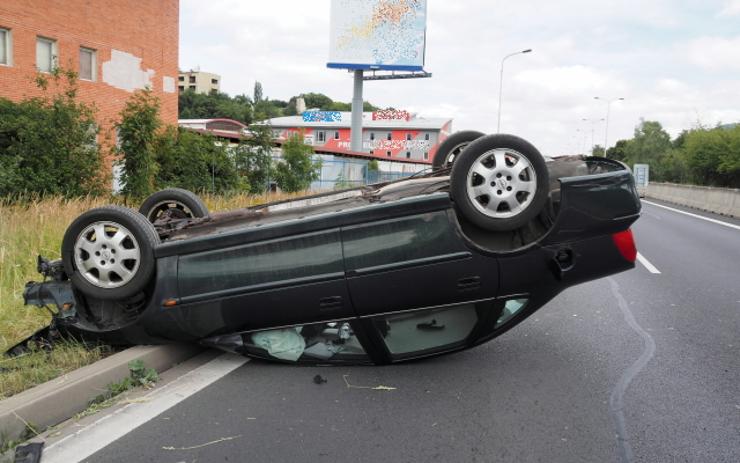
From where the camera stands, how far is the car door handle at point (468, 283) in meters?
4.46

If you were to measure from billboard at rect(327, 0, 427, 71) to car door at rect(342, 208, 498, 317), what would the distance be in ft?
164

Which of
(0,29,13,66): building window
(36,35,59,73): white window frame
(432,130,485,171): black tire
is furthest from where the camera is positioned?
(36,35,59,73): white window frame

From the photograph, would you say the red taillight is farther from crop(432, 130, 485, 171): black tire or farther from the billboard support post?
the billboard support post

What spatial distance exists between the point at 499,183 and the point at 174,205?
9.91 ft

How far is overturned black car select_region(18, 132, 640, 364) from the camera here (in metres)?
4.43

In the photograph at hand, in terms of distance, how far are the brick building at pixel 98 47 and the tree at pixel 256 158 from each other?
4.81 metres

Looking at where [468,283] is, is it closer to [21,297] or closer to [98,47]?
[21,297]

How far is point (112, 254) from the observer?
15.1 ft

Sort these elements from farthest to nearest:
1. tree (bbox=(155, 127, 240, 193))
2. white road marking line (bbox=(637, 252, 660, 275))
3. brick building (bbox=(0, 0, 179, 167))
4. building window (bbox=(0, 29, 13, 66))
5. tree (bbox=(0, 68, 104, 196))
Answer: brick building (bbox=(0, 0, 179, 167)) < building window (bbox=(0, 29, 13, 66)) < tree (bbox=(155, 127, 240, 193)) < tree (bbox=(0, 68, 104, 196)) < white road marking line (bbox=(637, 252, 660, 275))

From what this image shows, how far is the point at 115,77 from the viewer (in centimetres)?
2723

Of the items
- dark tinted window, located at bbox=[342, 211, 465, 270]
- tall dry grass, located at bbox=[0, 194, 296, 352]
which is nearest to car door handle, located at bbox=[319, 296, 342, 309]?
dark tinted window, located at bbox=[342, 211, 465, 270]

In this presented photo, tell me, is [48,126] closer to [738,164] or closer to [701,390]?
[701,390]

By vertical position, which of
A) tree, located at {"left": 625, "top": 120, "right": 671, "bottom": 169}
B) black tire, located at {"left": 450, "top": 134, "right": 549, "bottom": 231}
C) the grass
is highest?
tree, located at {"left": 625, "top": 120, "right": 671, "bottom": 169}

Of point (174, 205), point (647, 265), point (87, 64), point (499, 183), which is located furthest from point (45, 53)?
point (499, 183)
